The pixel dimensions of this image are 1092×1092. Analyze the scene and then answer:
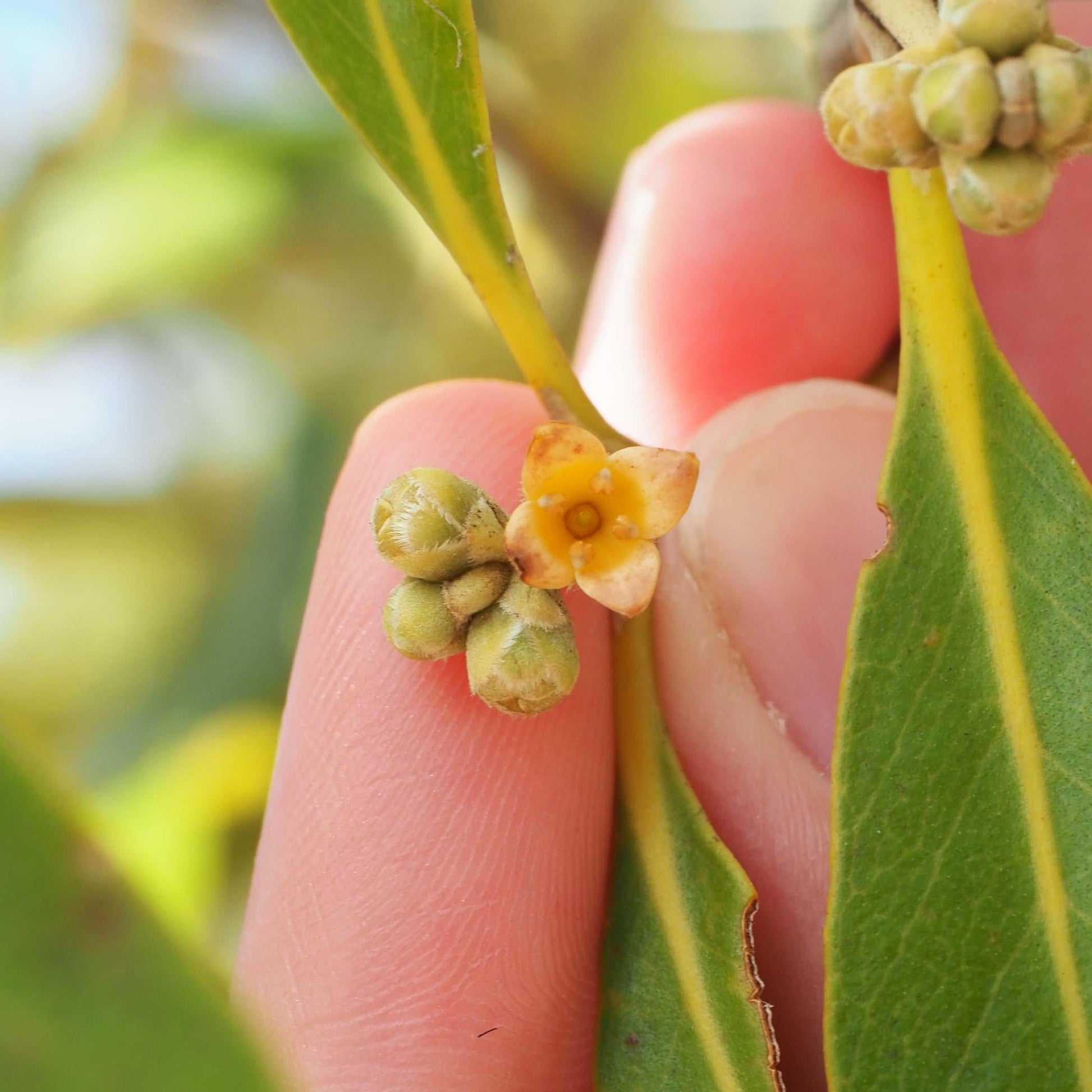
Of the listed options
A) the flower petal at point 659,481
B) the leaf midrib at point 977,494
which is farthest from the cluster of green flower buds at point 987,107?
the flower petal at point 659,481

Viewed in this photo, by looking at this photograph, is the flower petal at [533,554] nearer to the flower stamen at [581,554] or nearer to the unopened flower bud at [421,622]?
the flower stamen at [581,554]

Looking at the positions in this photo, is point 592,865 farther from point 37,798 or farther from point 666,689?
point 37,798

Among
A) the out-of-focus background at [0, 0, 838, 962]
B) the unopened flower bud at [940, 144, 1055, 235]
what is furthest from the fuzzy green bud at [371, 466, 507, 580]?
the out-of-focus background at [0, 0, 838, 962]

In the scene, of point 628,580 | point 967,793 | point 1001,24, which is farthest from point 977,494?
point 1001,24

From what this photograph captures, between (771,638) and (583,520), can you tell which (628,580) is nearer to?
(583,520)

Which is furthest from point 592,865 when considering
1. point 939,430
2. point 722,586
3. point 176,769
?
point 176,769
